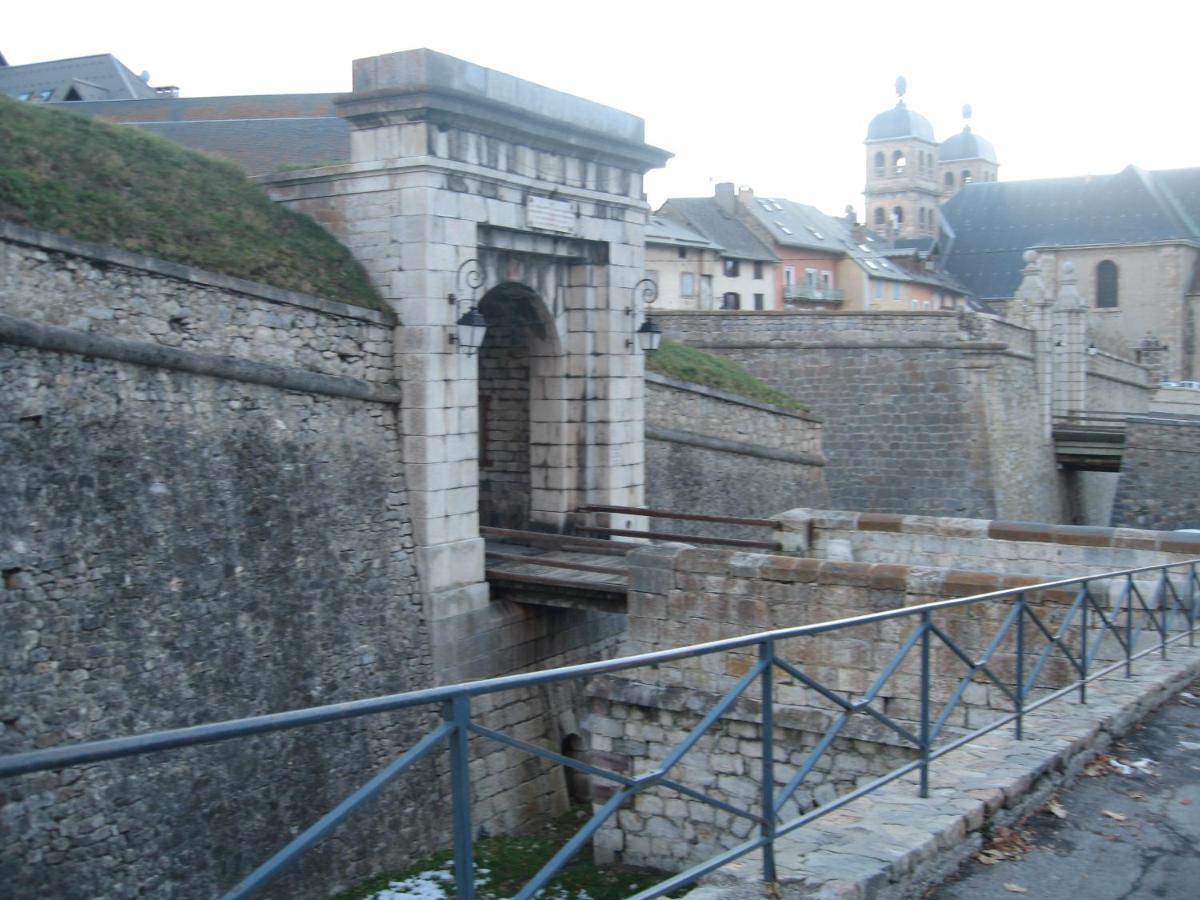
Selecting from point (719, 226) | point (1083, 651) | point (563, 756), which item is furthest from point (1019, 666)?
point (719, 226)

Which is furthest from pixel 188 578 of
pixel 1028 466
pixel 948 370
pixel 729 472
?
pixel 1028 466

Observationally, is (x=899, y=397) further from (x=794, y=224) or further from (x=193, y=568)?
(x=794, y=224)

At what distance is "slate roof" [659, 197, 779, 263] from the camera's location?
44.0 metres

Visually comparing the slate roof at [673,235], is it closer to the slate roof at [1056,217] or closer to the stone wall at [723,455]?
the slate roof at [1056,217]

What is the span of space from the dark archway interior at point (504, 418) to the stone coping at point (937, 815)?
8.82 meters

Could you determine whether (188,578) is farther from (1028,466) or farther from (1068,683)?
(1028,466)

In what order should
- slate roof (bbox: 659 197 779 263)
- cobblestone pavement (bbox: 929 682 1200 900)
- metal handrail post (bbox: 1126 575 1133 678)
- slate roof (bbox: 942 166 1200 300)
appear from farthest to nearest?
1. slate roof (bbox: 942 166 1200 300)
2. slate roof (bbox: 659 197 779 263)
3. metal handrail post (bbox: 1126 575 1133 678)
4. cobblestone pavement (bbox: 929 682 1200 900)

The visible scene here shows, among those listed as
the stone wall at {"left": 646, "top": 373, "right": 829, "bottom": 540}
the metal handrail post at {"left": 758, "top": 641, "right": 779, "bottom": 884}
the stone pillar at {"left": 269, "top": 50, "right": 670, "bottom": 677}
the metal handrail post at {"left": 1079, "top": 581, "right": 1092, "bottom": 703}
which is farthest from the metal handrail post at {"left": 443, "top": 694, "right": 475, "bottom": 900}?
the stone wall at {"left": 646, "top": 373, "right": 829, "bottom": 540}

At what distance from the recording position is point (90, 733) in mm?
8789

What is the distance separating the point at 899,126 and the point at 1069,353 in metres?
54.7

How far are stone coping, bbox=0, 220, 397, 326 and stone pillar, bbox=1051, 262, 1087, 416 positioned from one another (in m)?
22.3

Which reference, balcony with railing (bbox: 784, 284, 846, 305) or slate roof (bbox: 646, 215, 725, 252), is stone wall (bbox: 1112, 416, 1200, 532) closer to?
slate roof (bbox: 646, 215, 725, 252)

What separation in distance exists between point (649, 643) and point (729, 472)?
8641 mm

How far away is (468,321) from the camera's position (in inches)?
499
